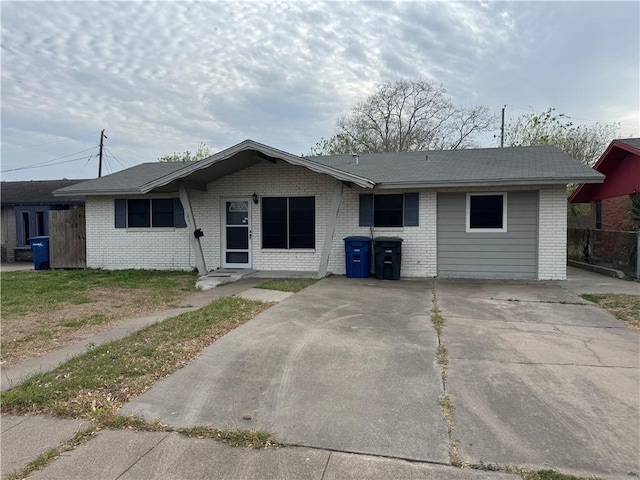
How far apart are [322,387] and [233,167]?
30.1 feet

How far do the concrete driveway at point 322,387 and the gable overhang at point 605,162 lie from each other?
41.2ft

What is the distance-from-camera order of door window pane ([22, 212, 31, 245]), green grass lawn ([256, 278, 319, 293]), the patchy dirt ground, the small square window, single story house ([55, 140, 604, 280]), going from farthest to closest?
door window pane ([22, 212, 31, 245]), the small square window, single story house ([55, 140, 604, 280]), green grass lawn ([256, 278, 319, 293]), the patchy dirt ground

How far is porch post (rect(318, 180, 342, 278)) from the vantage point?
435 inches

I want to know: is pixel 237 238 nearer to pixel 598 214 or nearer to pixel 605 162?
pixel 605 162

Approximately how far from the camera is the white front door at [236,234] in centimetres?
1288

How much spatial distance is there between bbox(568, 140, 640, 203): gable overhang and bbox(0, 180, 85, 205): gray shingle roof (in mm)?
21423

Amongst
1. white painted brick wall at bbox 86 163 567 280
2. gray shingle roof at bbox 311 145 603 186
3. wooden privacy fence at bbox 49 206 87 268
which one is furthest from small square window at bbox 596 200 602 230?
wooden privacy fence at bbox 49 206 87 268

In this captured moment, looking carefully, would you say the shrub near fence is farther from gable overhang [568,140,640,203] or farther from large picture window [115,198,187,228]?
large picture window [115,198,187,228]

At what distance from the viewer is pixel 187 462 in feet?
9.46

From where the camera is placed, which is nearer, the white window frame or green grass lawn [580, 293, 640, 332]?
green grass lawn [580, 293, 640, 332]

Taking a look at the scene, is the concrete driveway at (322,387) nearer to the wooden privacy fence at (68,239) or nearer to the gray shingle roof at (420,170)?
the gray shingle roof at (420,170)

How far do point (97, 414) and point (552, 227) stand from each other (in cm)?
1082

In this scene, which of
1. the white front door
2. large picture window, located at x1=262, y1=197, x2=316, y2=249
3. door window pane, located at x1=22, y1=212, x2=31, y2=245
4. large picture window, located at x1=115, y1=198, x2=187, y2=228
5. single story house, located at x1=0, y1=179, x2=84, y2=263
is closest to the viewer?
large picture window, located at x1=262, y1=197, x2=316, y2=249

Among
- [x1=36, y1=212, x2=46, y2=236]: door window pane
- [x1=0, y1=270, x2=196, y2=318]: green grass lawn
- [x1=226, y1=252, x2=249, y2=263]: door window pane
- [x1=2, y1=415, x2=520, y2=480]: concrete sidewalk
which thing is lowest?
[x1=2, y1=415, x2=520, y2=480]: concrete sidewalk
